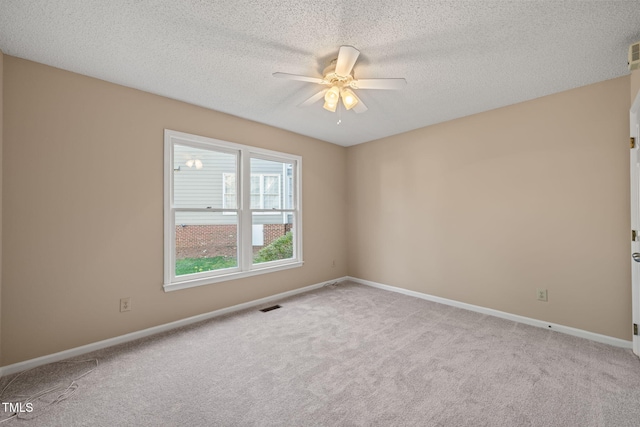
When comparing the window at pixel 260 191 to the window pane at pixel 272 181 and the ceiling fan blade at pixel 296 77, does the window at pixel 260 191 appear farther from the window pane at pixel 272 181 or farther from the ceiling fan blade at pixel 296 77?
the ceiling fan blade at pixel 296 77

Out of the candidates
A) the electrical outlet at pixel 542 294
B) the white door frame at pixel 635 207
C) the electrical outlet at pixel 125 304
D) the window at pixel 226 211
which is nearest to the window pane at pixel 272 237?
the window at pixel 226 211

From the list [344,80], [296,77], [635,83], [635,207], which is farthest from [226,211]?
[635,83]

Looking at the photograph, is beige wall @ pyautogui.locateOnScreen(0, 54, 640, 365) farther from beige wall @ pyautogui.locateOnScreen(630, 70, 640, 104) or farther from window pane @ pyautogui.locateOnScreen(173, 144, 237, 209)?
window pane @ pyautogui.locateOnScreen(173, 144, 237, 209)

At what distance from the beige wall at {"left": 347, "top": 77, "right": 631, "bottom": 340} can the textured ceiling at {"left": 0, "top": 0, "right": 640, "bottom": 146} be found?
423 millimetres

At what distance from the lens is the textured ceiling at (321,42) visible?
1.71 metres

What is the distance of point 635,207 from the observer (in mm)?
2320

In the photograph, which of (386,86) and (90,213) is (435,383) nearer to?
(386,86)

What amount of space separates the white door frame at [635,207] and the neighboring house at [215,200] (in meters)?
3.82

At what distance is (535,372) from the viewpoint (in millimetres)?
2111

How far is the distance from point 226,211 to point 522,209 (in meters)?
3.58

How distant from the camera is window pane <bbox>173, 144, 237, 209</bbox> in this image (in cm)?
316

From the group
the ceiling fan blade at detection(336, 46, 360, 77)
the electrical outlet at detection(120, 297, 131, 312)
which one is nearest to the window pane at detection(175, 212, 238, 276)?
the electrical outlet at detection(120, 297, 131, 312)

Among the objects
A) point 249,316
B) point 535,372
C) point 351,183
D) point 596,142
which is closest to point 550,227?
point 596,142

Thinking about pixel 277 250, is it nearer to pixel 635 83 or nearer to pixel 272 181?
pixel 272 181
